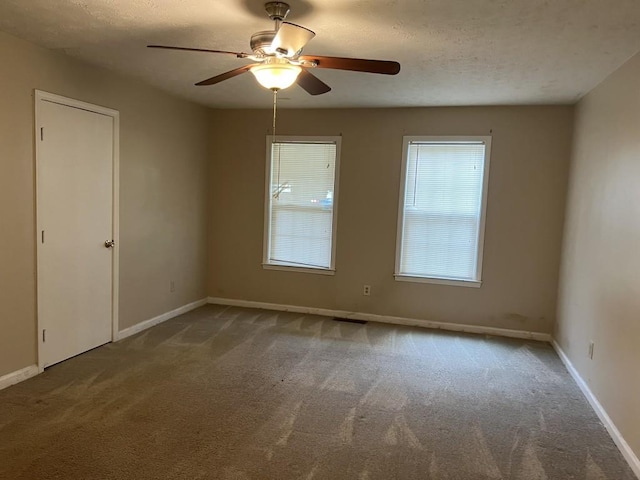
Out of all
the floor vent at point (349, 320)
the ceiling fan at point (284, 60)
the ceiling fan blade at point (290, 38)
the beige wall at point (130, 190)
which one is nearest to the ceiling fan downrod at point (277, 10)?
the ceiling fan at point (284, 60)

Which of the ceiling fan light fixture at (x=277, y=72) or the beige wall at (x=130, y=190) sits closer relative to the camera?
the ceiling fan light fixture at (x=277, y=72)

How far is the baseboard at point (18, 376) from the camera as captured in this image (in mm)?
3000

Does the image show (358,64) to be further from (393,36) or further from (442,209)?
(442,209)

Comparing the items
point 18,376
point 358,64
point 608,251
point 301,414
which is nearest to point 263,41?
point 358,64

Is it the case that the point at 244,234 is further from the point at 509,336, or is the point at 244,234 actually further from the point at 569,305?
the point at 569,305

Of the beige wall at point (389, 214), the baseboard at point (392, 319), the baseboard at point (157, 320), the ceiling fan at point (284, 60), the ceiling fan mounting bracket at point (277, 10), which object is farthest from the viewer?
the baseboard at point (392, 319)

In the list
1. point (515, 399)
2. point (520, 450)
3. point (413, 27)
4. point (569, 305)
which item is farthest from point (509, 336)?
point (413, 27)

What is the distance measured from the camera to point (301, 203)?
17.0 ft

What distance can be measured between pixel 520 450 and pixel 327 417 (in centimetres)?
113

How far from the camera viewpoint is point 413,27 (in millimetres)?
2535

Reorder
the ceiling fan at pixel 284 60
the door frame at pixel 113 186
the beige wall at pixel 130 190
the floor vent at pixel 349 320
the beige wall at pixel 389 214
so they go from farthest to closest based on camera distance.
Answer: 1. the floor vent at pixel 349 320
2. the beige wall at pixel 389 214
3. the door frame at pixel 113 186
4. the beige wall at pixel 130 190
5. the ceiling fan at pixel 284 60

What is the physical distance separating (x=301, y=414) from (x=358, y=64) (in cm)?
212

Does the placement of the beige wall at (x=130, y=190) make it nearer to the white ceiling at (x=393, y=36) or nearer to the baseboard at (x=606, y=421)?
the white ceiling at (x=393, y=36)

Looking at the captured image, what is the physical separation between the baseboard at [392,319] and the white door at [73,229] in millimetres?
1756
